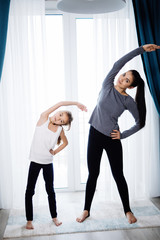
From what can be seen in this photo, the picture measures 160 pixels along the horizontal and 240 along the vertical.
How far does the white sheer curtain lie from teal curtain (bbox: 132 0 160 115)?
0.48ft

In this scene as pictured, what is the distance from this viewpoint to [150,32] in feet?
10.1

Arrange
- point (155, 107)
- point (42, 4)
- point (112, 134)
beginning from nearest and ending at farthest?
1. point (112, 134)
2. point (42, 4)
3. point (155, 107)

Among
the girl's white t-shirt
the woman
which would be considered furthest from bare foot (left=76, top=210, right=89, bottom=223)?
the girl's white t-shirt

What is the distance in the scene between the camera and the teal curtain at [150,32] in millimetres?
3072

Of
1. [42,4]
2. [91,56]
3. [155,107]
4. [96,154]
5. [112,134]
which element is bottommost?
[96,154]

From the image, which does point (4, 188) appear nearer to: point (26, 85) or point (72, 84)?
point (26, 85)

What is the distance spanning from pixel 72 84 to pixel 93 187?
127 centimetres

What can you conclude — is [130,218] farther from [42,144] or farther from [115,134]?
[42,144]

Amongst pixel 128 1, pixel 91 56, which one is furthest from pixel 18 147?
pixel 128 1

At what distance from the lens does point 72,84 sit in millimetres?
3467

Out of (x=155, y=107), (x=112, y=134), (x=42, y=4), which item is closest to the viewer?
(x=112, y=134)

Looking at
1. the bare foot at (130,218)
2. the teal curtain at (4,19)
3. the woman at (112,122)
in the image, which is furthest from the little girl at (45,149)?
the teal curtain at (4,19)

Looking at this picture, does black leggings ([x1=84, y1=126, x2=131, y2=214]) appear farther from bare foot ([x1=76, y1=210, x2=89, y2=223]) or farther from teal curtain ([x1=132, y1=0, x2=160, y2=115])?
teal curtain ([x1=132, y1=0, x2=160, y2=115])

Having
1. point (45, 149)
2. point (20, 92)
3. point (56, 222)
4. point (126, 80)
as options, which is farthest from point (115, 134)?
point (20, 92)
